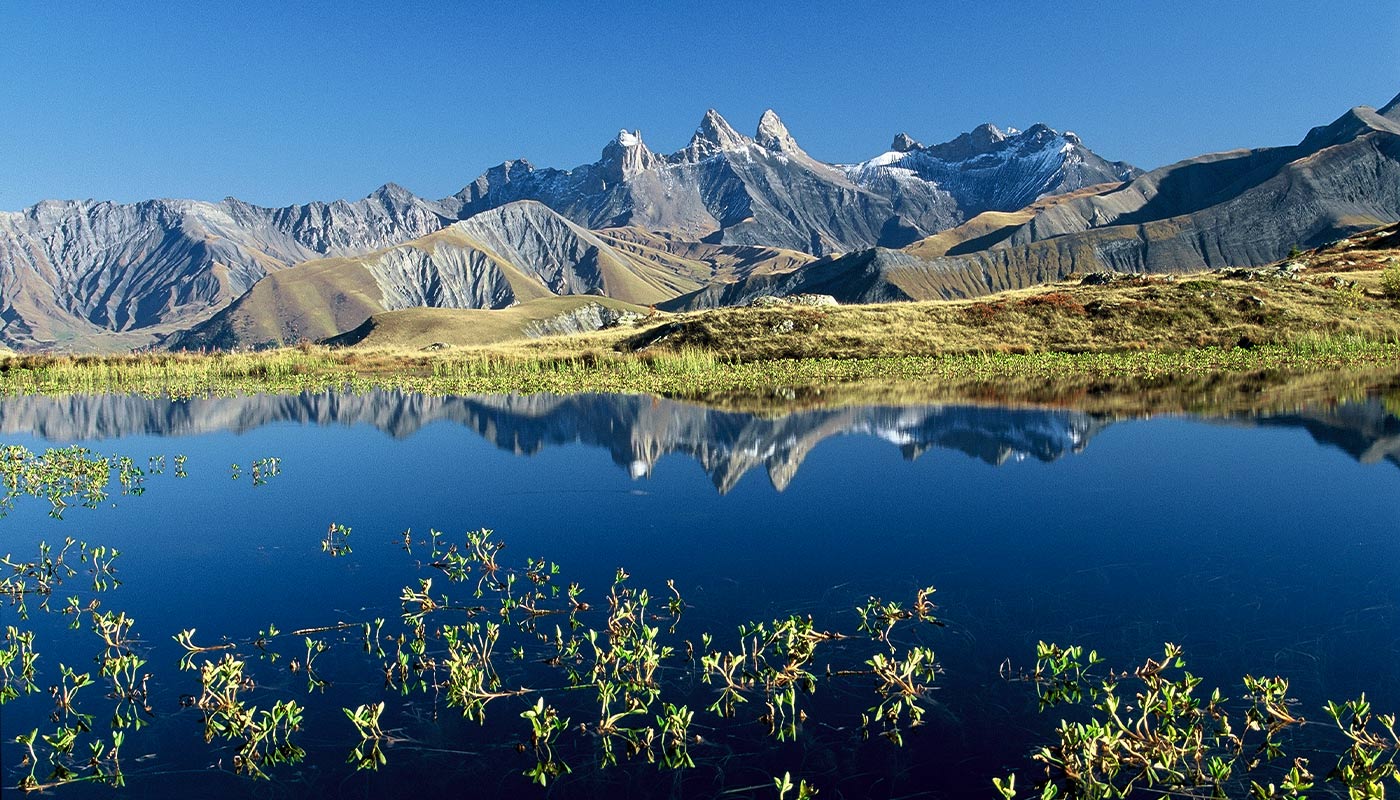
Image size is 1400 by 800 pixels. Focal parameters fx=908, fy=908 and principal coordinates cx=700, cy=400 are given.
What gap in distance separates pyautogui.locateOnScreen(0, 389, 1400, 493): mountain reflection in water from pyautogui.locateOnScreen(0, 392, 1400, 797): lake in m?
0.36

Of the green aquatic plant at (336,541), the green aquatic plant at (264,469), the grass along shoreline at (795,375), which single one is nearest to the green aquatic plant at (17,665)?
the green aquatic plant at (336,541)

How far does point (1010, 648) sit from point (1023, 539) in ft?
18.5

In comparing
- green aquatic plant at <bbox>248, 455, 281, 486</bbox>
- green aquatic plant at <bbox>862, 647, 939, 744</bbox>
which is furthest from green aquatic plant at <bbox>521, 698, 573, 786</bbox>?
green aquatic plant at <bbox>248, 455, 281, 486</bbox>

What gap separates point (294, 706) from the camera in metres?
10.2

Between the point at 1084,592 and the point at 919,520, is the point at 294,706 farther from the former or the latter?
the point at 919,520

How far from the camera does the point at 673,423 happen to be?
3622cm

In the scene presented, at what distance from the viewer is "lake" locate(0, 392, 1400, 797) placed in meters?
9.54

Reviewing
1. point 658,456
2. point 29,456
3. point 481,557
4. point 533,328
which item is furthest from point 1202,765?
point 533,328

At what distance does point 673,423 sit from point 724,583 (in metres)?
21.6

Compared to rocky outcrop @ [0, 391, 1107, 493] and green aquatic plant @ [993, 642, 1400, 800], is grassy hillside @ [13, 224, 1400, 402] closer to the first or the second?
rocky outcrop @ [0, 391, 1107, 493]

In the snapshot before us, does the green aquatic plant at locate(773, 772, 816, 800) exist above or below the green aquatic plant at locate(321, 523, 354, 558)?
below

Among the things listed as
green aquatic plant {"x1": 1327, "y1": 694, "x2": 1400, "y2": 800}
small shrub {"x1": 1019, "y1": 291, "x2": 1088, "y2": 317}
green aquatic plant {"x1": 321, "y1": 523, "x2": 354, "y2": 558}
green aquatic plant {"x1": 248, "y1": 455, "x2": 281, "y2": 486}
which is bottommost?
green aquatic plant {"x1": 1327, "y1": 694, "x2": 1400, "y2": 800}

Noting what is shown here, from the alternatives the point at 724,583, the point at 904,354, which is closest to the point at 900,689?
the point at 724,583

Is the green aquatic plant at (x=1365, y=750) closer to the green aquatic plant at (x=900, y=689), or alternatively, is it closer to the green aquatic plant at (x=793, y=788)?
the green aquatic plant at (x=900, y=689)
